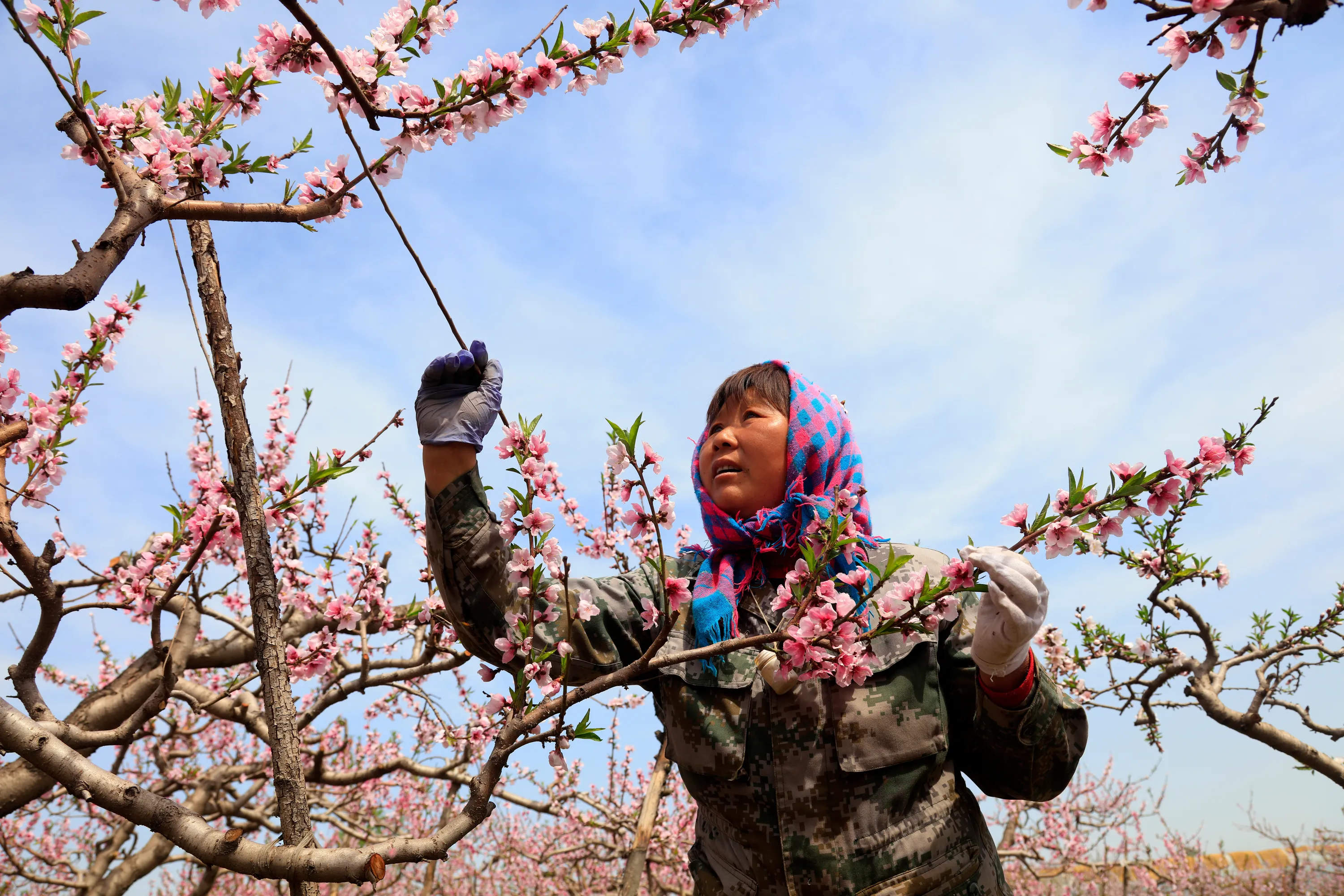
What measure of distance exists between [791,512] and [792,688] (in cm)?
52

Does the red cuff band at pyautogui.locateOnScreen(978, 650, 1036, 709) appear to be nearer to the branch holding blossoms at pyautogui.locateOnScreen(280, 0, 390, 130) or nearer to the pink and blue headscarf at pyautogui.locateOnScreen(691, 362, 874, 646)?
the pink and blue headscarf at pyautogui.locateOnScreen(691, 362, 874, 646)

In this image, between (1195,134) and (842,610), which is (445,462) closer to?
(842,610)

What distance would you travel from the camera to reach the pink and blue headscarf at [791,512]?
7.91 feet

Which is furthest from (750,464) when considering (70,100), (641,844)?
(641,844)

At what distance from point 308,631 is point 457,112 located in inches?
152

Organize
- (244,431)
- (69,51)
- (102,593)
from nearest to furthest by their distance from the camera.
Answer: (69,51) < (244,431) < (102,593)

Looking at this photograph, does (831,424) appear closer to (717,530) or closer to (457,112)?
(717,530)

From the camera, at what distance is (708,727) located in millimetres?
2342

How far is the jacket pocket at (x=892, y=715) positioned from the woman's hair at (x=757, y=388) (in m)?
0.81

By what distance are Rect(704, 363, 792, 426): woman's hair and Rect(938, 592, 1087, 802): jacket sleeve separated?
2.67ft

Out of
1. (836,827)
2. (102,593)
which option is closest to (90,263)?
(836,827)

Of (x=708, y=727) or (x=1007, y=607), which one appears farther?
(x=708, y=727)

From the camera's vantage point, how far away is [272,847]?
5.36ft

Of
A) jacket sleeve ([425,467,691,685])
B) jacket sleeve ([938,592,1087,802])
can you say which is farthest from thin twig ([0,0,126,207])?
jacket sleeve ([938,592,1087,802])
